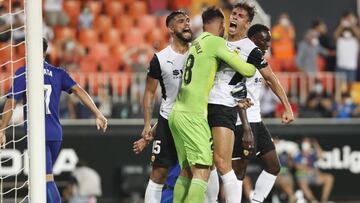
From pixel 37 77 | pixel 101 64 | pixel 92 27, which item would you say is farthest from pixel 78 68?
pixel 37 77

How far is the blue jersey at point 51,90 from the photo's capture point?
10523 millimetres

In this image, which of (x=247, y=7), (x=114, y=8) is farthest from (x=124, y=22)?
(x=247, y=7)

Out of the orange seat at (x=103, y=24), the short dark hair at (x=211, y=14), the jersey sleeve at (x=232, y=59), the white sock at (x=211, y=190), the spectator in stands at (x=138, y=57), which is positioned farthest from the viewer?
the orange seat at (x=103, y=24)

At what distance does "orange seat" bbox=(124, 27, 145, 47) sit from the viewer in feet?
75.8

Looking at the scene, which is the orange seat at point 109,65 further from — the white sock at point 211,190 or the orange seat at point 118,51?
the white sock at point 211,190

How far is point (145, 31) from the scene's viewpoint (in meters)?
23.6

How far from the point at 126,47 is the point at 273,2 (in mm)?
4696

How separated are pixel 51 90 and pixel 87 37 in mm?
12367

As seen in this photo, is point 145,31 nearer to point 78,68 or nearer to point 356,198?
point 78,68

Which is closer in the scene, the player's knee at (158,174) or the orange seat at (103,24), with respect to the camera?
the player's knee at (158,174)

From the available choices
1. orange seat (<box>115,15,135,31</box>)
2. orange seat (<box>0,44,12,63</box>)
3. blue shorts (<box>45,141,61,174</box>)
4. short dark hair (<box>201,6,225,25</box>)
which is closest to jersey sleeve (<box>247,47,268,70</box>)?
short dark hair (<box>201,6,225,25</box>)

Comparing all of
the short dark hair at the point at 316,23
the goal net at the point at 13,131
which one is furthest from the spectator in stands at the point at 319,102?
the goal net at the point at 13,131

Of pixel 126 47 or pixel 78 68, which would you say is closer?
pixel 78 68

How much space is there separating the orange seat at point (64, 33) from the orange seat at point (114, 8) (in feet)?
4.60
